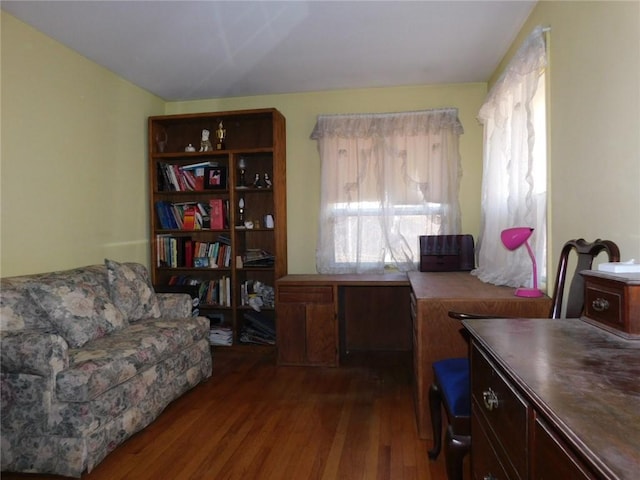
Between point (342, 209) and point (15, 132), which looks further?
point (342, 209)

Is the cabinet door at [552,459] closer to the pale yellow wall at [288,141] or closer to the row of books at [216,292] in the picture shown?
the pale yellow wall at [288,141]

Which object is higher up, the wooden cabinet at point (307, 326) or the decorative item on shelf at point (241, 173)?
the decorative item on shelf at point (241, 173)

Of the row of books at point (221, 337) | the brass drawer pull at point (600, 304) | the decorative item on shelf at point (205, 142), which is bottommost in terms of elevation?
the row of books at point (221, 337)

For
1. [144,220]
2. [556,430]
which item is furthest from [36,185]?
[556,430]

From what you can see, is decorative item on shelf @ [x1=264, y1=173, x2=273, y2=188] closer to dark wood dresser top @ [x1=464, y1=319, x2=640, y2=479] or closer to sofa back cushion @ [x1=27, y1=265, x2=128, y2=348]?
sofa back cushion @ [x1=27, y1=265, x2=128, y2=348]

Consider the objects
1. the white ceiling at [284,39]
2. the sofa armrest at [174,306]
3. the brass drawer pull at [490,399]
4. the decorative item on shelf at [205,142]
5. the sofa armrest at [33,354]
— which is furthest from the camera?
the decorative item on shelf at [205,142]

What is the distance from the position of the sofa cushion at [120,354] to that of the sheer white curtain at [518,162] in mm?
2022

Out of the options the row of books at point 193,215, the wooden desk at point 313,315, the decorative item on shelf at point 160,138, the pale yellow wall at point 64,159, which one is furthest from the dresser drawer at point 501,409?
the decorative item on shelf at point 160,138

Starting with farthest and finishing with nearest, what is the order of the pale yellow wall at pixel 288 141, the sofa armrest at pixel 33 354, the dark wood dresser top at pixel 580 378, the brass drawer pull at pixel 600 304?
the sofa armrest at pixel 33 354
the pale yellow wall at pixel 288 141
the brass drawer pull at pixel 600 304
the dark wood dresser top at pixel 580 378

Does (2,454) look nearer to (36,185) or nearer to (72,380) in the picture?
(72,380)

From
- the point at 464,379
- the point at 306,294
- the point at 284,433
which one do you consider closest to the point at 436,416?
the point at 464,379

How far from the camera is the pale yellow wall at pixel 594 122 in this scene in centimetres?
140

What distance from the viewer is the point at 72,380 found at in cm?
185

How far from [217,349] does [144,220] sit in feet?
4.36
